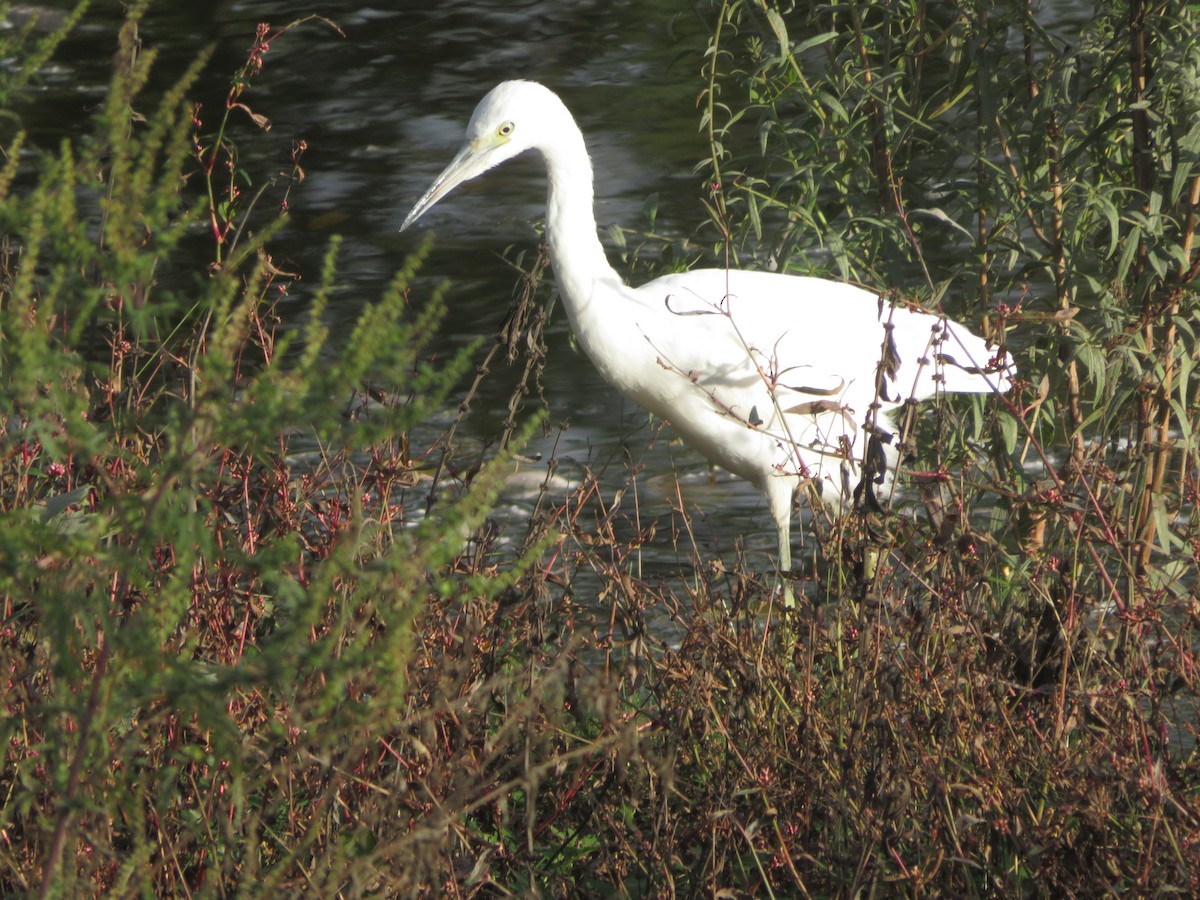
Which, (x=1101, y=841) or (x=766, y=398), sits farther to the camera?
(x=766, y=398)

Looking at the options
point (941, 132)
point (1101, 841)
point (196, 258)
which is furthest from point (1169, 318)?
point (196, 258)

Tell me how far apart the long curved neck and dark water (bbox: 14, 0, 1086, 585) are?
0.92 metres

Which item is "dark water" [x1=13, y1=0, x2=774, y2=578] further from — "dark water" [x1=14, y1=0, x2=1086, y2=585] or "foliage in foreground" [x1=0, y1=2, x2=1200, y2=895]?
"foliage in foreground" [x1=0, y1=2, x2=1200, y2=895]

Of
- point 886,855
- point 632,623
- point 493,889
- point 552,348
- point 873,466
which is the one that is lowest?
point 552,348

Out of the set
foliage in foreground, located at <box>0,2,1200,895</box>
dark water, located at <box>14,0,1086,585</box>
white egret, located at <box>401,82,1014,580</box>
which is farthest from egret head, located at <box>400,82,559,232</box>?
dark water, located at <box>14,0,1086,585</box>

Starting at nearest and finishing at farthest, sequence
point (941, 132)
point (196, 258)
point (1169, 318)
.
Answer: point (1169, 318)
point (941, 132)
point (196, 258)

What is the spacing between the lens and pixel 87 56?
28.8ft

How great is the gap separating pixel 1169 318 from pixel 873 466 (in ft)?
4.08

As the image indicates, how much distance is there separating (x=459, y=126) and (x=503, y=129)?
3975mm

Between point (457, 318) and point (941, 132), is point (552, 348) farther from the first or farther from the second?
point (941, 132)

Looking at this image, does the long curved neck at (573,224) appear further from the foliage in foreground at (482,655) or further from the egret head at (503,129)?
the foliage in foreground at (482,655)

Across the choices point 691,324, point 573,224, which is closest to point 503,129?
point 573,224

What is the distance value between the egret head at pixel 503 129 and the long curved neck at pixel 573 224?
0.14 feet

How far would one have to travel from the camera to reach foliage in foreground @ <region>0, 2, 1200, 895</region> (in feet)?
4.09
